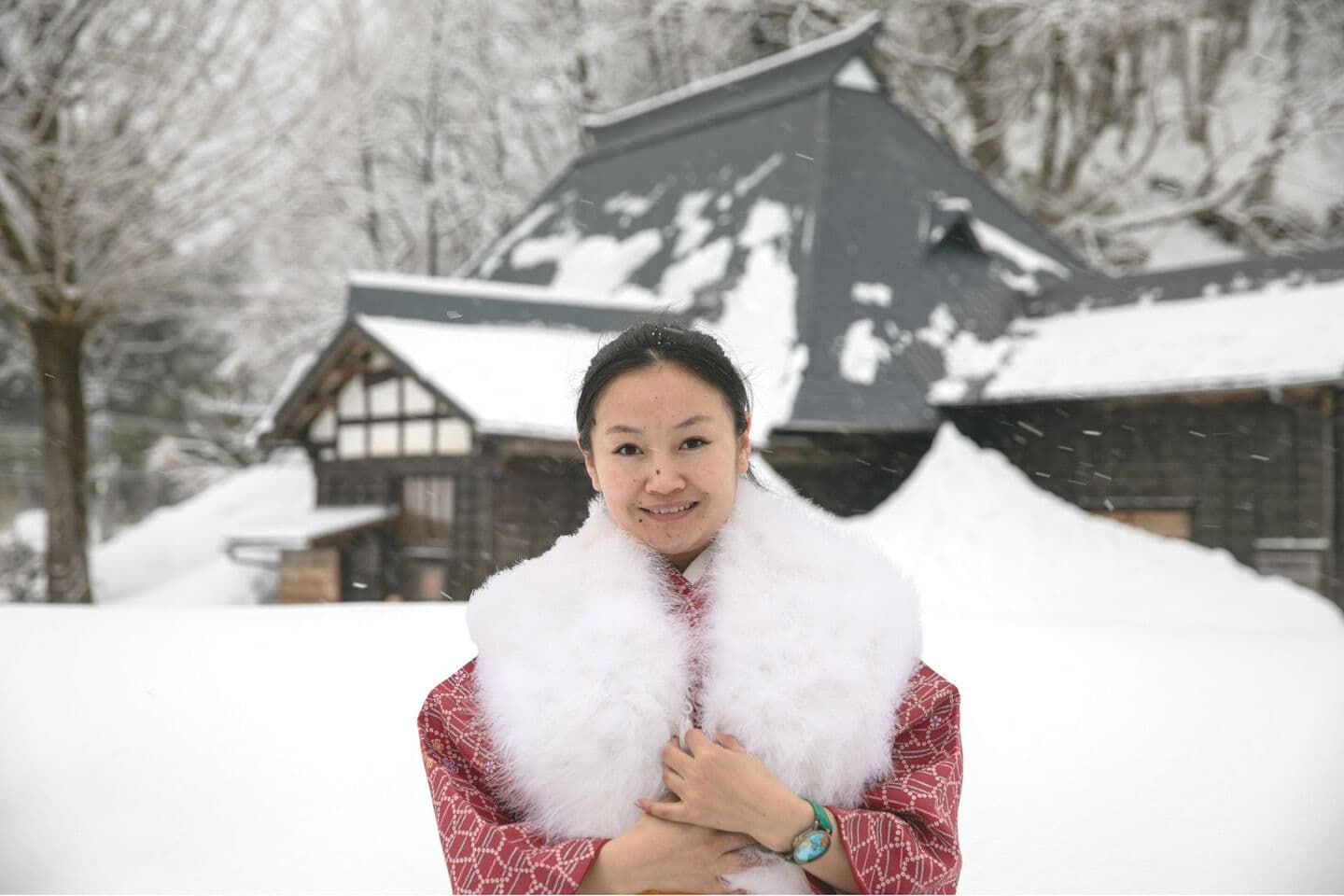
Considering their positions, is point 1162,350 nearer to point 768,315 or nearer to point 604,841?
point 768,315

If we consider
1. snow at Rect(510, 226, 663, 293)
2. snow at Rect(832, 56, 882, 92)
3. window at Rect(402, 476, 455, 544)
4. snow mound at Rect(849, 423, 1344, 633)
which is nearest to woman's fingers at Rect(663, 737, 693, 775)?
snow mound at Rect(849, 423, 1344, 633)

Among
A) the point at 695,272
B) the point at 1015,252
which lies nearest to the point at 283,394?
the point at 695,272

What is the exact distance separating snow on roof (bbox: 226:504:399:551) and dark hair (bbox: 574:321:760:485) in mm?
7476

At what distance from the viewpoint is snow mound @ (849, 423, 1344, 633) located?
610 centimetres

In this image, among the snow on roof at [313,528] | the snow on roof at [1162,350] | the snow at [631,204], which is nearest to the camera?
the snow on roof at [1162,350]

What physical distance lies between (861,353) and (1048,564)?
267 cm

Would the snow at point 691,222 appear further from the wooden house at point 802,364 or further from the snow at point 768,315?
the snow at point 768,315

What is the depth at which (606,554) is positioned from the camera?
61.0 inches

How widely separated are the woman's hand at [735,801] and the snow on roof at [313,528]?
25.3 feet

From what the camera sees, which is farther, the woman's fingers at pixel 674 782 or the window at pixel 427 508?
the window at pixel 427 508

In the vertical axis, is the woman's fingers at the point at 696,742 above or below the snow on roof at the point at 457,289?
below

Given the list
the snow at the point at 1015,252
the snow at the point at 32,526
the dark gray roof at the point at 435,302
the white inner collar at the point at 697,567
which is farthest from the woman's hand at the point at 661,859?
the snow at the point at 32,526

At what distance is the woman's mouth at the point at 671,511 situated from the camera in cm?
153

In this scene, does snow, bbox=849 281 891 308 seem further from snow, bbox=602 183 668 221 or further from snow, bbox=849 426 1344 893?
snow, bbox=849 426 1344 893
